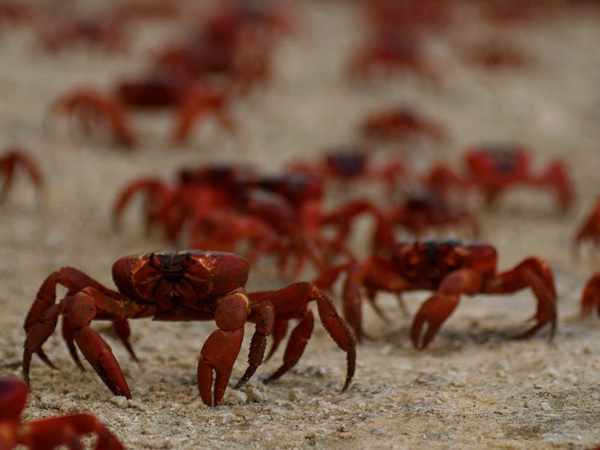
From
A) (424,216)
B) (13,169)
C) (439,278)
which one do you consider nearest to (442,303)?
(439,278)

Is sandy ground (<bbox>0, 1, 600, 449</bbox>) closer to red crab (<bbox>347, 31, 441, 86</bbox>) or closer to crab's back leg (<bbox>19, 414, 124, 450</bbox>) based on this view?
red crab (<bbox>347, 31, 441, 86</bbox>)

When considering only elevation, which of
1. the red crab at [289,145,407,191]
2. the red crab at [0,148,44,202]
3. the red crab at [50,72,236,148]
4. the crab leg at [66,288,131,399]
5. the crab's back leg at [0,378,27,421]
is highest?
the red crab at [50,72,236,148]

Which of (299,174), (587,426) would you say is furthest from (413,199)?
(587,426)

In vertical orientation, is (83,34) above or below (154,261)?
above

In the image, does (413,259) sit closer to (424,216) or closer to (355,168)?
(424,216)

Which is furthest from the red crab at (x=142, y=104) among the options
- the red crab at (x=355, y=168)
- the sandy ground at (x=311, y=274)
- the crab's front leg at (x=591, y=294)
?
the crab's front leg at (x=591, y=294)

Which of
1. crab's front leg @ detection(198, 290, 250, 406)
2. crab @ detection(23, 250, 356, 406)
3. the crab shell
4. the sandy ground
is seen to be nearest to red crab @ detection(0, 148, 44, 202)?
the sandy ground
